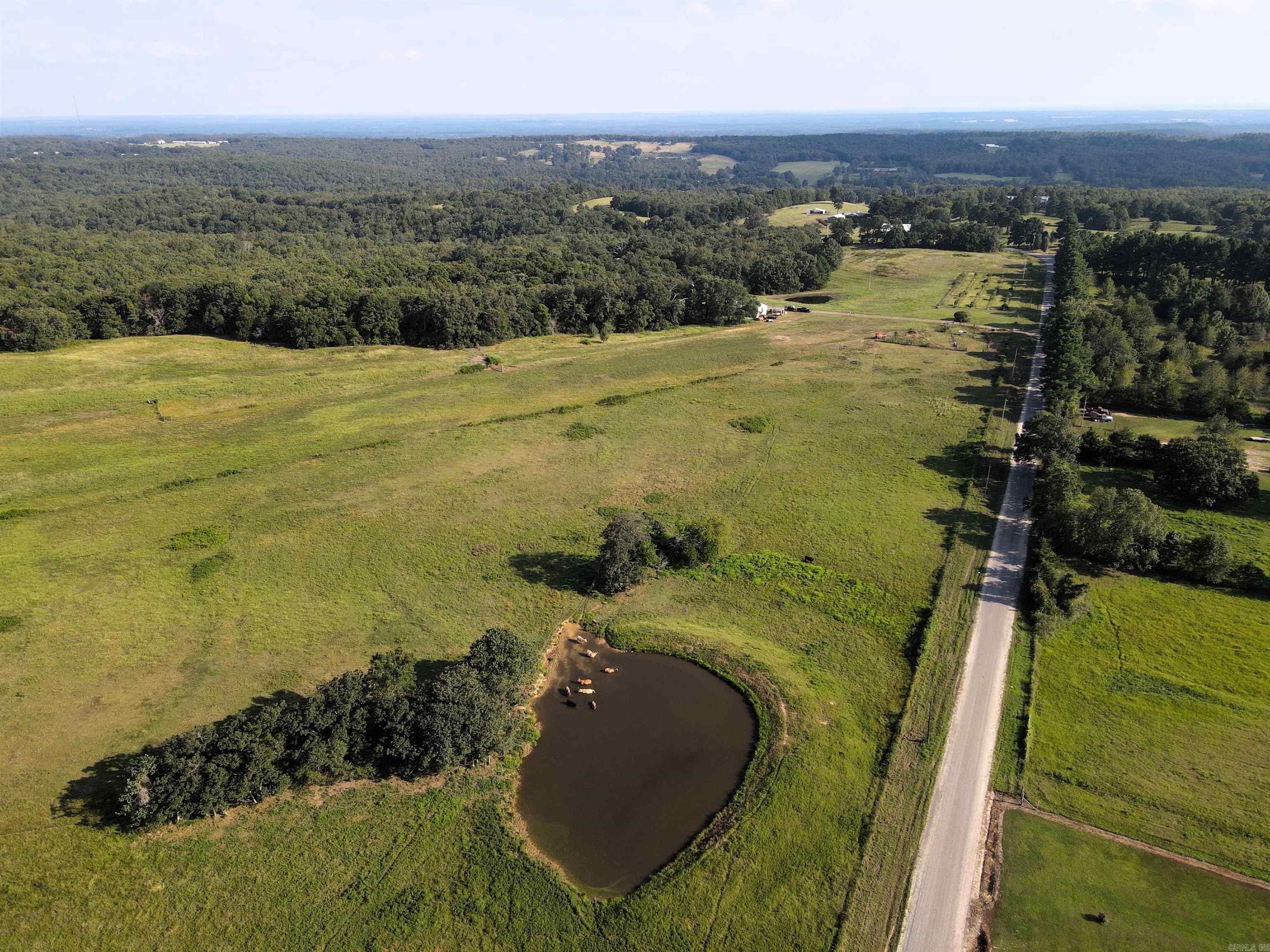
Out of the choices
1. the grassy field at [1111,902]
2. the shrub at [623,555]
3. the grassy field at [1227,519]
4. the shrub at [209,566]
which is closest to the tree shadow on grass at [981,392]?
the grassy field at [1227,519]

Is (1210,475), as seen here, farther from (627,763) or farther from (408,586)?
(408,586)

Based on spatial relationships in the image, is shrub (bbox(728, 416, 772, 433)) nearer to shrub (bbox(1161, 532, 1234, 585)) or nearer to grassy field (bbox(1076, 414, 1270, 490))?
grassy field (bbox(1076, 414, 1270, 490))

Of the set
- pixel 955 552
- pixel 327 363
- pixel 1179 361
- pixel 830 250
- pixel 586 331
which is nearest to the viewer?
pixel 955 552

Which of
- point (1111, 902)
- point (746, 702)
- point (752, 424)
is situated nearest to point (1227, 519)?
point (752, 424)

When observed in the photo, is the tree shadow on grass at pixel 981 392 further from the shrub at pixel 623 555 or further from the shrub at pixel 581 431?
the shrub at pixel 623 555

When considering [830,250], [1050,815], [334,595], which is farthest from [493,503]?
[830,250]

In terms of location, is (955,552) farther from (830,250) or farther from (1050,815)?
(830,250)

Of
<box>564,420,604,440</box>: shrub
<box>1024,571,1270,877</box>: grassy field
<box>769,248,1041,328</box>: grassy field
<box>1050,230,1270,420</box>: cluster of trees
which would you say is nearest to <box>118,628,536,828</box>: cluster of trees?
<box>1024,571,1270,877</box>: grassy field
